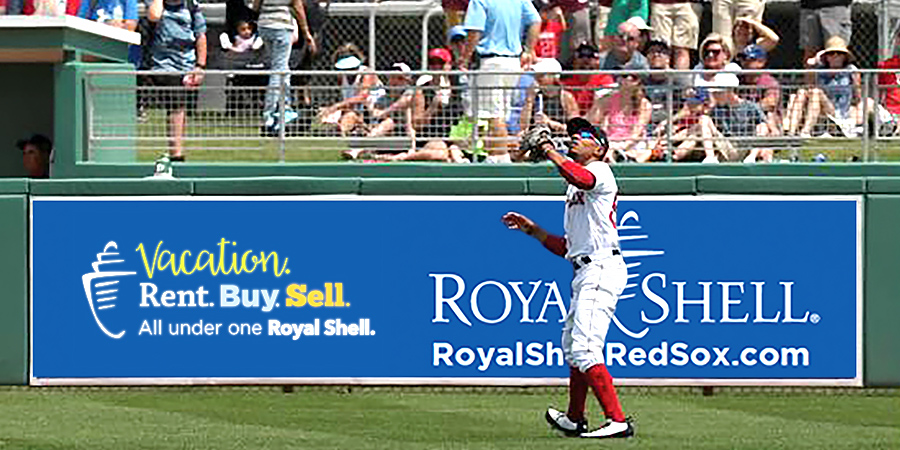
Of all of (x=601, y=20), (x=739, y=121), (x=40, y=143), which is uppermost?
(x=601, y=20)

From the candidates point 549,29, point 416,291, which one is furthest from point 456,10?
point 416,291

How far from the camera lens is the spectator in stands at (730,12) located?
18.2 metres

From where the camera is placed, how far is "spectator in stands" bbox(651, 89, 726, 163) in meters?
16.2

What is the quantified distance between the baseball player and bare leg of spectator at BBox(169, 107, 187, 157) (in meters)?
6.16

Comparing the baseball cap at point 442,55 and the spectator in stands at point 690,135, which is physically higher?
the baseball cap at point 442,55

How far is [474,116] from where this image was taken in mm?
16359

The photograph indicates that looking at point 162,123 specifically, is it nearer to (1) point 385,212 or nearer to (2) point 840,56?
(1) point 385,212

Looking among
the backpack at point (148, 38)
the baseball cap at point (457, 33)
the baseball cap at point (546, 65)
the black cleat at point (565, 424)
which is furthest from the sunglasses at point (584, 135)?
the backpack at point (148, 38)

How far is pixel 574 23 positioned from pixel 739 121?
314cm

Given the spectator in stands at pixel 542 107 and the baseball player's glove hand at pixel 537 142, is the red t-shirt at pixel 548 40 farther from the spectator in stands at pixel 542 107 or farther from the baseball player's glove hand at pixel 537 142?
the baseball player's glove hand at pixel 537 142

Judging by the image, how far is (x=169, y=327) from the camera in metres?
14.5

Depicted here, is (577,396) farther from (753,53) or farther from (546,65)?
(546,65)

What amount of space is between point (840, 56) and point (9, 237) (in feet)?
22.8

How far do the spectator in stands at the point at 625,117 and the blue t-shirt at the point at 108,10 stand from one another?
14.7 ft
